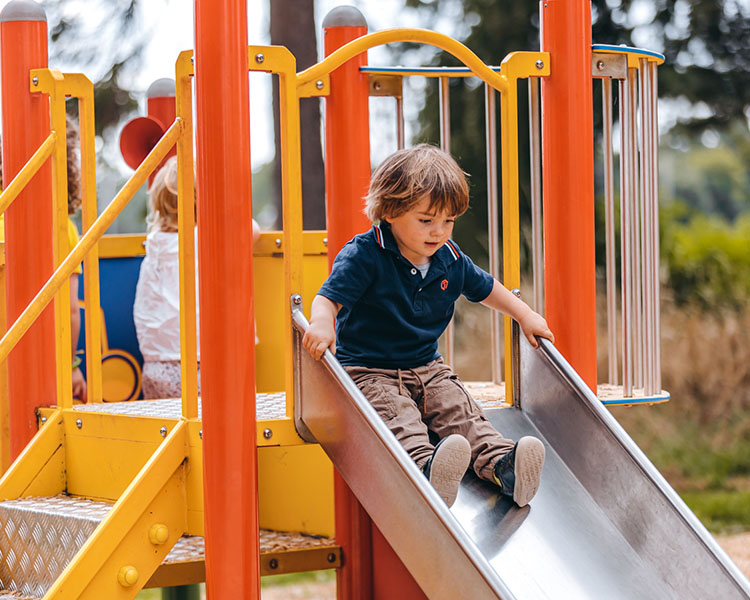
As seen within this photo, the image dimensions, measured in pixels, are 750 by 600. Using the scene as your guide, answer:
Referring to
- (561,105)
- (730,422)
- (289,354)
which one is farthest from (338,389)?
(730,422)

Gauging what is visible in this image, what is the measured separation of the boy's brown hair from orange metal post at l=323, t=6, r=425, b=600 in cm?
53

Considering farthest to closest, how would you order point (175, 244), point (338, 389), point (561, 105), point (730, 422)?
1. point (730, 422)
2. point (175, 244)
3. point (561, 105)
4. point (338, 389)

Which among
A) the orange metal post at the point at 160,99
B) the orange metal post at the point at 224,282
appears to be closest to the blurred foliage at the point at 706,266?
the orange metal post at the point at 160,99

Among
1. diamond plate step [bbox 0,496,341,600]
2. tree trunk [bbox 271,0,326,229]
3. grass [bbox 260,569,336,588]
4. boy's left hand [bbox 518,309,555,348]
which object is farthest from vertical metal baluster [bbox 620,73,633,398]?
grass [bbox 260,569,336,588]

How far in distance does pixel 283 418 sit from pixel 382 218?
26.0 inches

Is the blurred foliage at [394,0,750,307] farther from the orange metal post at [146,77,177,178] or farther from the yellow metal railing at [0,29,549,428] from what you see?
the yellow metal railing at [0,29,549,428]

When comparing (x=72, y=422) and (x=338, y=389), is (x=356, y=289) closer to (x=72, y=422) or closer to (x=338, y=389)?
(x=338, y=389)

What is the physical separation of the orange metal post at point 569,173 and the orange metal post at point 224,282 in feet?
3.90

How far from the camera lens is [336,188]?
3.80 m

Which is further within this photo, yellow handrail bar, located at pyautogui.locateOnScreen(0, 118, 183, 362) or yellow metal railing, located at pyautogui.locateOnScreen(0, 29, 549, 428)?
yellow handrail bar, located at pyautogui.locateOnScreen(0, 118, 183, 362)

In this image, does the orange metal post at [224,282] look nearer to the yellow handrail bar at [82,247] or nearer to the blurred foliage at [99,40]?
the yellow handrail bar at [82,247]

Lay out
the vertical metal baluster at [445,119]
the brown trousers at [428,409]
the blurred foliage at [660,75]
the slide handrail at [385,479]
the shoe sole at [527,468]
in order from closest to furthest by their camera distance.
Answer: the slide handrail at [385,479], the shoe sole at [527,468], the brown trousers at [428,409], the vertical metal baluster at [445,119], the blurred foliage at [660,75]

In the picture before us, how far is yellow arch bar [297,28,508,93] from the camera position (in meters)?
3.25

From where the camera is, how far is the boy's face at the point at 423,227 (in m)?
3.18
